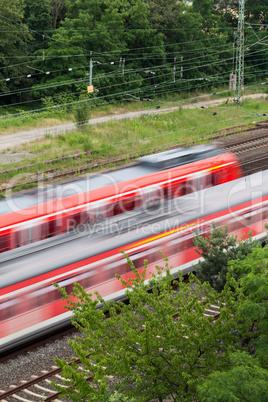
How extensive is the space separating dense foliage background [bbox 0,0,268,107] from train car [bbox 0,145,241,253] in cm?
1984

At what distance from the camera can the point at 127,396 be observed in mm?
8109

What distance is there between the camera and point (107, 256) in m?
15.5

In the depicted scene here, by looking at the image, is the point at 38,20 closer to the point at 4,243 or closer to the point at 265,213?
the point at 265,213

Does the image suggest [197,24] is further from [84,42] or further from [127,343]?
[127,343]

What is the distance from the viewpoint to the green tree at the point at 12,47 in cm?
3897

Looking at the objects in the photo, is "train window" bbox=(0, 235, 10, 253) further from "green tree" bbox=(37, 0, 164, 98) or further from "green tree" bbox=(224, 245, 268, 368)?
"green tree" bbox=(37, 0, 164, 98)

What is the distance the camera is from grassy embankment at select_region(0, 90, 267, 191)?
96.8ft

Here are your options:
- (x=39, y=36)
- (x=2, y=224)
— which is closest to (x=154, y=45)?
(x=39, y=36)

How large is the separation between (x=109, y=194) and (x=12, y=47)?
94.6ft

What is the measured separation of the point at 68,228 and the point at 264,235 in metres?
7.59

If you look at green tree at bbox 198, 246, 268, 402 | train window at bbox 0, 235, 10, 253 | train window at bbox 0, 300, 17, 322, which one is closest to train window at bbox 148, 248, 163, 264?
train window at bbox 0, 235, 10, 253

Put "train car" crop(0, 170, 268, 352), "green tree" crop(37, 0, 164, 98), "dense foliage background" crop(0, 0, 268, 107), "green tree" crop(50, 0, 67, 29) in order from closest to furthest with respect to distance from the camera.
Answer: "train car" crop(0, 170, 268, 352), "dense foliage background" crop(0, 0, 268, 107), "green tree" crop(37, 0, 164, 98), "green tree" crop(50, 0, 67, 29)

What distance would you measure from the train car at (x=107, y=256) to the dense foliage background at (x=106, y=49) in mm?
22549

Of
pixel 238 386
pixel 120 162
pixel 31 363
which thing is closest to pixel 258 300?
pixel 238 386
